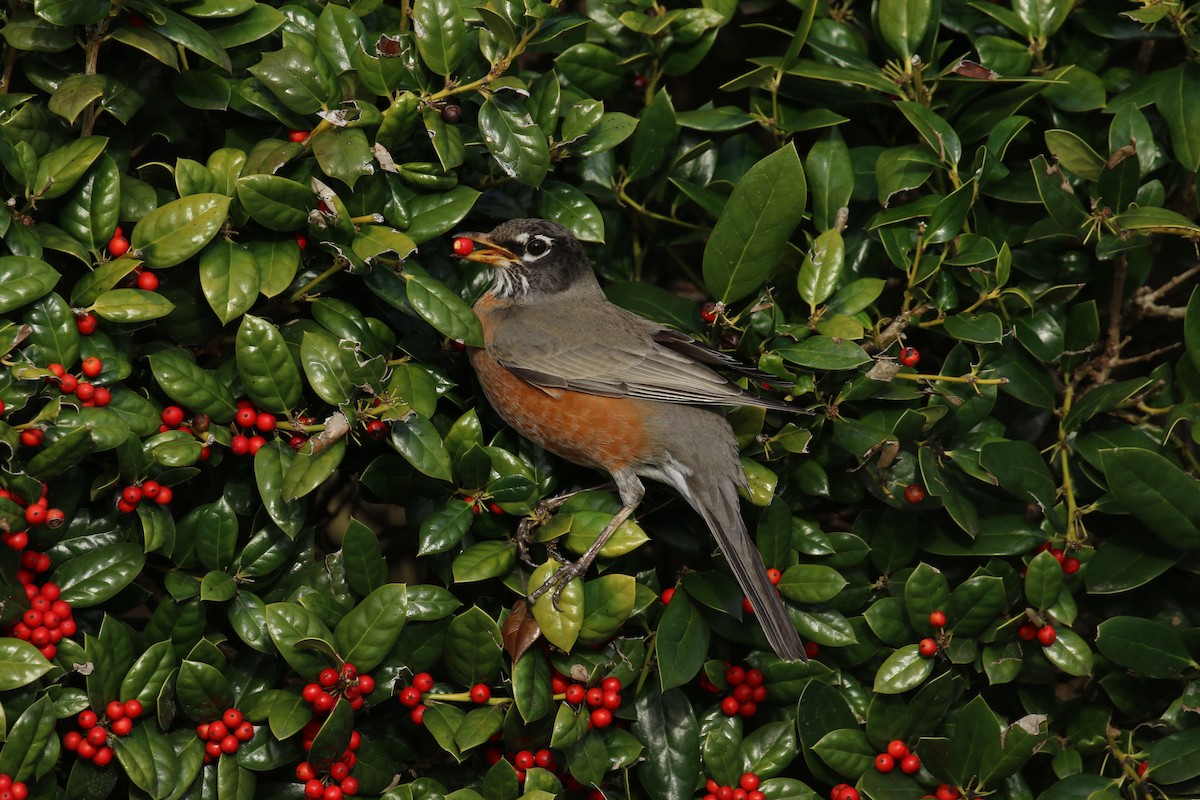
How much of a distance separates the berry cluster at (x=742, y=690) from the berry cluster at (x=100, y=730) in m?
1.35

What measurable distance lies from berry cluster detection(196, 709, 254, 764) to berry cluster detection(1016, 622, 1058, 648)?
6.06ft

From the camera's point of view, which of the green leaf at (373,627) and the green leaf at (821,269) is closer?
the green leaf at (373,627)

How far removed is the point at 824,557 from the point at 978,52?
1.40 meters

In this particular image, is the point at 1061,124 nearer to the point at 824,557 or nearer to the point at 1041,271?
the point at 1041,271

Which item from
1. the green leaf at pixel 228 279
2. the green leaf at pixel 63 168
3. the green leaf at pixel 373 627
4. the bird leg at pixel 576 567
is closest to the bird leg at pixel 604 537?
the bird leg at pixel 576 567

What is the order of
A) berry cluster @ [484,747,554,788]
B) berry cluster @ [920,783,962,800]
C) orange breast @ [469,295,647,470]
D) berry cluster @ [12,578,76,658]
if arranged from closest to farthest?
berry cluster @ [12,578,76,658] → berry cluster @ [484,747,554,788] → berry cluster @ [920,783,962,800] → orange breast @ [469,295,647,470]

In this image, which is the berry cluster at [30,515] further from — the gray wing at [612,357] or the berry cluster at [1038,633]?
the berry cluster at [1038,633]

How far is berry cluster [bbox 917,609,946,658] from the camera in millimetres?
2629

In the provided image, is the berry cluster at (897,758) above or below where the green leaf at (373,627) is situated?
below

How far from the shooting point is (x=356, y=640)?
7.70 ft

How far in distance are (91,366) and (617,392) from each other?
4.41 ft

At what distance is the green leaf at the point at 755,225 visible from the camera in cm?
259

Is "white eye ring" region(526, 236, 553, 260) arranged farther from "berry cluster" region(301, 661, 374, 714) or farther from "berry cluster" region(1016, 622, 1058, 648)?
"berry cluster" region(1016, 622, 1058, 648)

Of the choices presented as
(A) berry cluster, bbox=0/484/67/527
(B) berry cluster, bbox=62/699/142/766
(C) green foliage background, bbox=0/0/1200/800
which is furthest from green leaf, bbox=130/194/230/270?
(B) berry cluster, bbox=62/699/142/766
